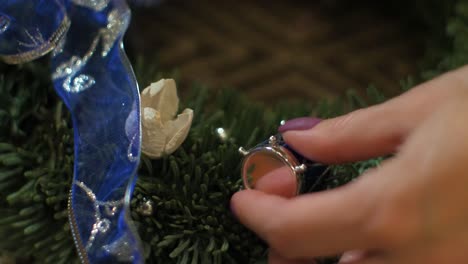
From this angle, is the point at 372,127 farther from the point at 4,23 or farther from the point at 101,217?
the point at 4,23

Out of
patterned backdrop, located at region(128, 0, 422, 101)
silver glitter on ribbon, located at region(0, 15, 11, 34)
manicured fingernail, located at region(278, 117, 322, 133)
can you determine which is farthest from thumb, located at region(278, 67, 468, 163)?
patterned backdrop, located at region(128, 0, 422, 101)

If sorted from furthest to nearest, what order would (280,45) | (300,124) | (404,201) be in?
1. (280,45)
2. (300,124)
3. (404,201)

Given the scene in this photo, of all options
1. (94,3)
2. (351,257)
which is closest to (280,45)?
(94,3)

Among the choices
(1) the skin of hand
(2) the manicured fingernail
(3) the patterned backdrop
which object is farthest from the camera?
(3) the patterned backdrop

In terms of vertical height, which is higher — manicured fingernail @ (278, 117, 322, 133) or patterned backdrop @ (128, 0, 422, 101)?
manicured fingernail @ (278, 117, 322, 133)

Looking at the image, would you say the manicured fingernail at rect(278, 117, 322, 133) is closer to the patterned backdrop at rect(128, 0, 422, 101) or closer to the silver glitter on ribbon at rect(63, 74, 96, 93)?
the silver glitter on ribbon at rect(63, 74, 96, 93)

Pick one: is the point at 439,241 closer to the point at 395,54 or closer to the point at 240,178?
the point at 240,178

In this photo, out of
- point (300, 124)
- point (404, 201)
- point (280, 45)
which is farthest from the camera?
point (280, 45)

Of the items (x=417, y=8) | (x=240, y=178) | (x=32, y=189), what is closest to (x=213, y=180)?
(x=240, y=178)
